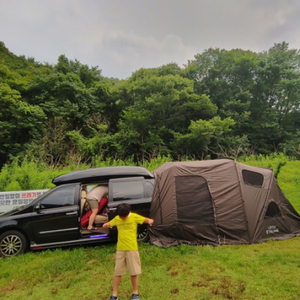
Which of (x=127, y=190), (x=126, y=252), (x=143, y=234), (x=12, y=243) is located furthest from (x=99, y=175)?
(x=126, y=252)

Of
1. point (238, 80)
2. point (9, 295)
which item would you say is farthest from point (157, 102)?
point (9, 295)

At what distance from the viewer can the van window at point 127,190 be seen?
5105 millimetres

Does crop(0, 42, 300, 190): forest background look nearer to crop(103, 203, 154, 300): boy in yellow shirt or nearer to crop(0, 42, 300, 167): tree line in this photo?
crop(0, 42, 300, 167): tree line

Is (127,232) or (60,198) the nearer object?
(127,232)

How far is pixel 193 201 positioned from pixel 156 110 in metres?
18.6

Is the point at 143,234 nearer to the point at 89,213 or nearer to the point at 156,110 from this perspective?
the point at 89,213

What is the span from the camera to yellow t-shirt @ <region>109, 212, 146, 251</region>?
121 inches

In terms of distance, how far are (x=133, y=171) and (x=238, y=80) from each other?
25.1m

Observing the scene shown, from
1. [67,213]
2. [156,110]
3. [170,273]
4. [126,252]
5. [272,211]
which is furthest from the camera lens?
[156,110]

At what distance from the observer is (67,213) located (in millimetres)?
4863

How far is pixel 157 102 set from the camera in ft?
71.7

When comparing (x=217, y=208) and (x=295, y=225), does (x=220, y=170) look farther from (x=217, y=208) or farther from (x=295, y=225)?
(x=295, y=225)

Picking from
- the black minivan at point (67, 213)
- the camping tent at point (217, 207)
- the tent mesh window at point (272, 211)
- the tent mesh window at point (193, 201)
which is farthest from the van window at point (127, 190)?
the tent mesh window at point (272, 211)

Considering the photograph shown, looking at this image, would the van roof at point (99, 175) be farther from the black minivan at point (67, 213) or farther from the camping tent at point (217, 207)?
the camping tent at point (217, 207)
